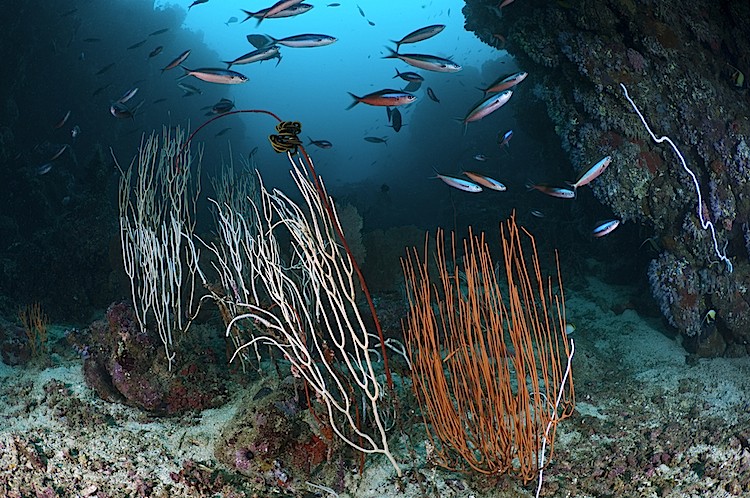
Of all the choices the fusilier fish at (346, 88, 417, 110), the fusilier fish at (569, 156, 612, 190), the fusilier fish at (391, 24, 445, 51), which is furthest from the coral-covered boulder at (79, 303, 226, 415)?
the fusilier fish at (391, 24, 445, 51)

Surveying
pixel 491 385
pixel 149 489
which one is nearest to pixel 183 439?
pixel 149 489

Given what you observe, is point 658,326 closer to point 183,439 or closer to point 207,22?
point 183,439

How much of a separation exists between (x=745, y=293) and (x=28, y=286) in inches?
419

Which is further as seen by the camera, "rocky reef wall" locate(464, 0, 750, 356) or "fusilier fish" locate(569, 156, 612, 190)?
"rocky reef wall" locate(464, 0, 750, 356)

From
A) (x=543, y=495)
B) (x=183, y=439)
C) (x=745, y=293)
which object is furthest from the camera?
(x=745, y=293)

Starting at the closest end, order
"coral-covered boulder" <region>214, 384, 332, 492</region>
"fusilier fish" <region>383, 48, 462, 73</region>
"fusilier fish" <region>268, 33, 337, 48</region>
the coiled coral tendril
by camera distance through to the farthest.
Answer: the coiled coral tendril → "coral-covered boulder" <region>214, 384, 332, 492</region> → "fusilier fish" <region>383, 48, 462, 73</region> → "fusilier fish" <region>268, 33, 337, 48</region>

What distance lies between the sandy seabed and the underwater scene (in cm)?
2

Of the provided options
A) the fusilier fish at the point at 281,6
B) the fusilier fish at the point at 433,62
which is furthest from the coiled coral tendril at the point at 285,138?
the fusilier fish at the point at 281,6

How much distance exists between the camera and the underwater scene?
277 cm

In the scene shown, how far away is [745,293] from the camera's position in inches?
215

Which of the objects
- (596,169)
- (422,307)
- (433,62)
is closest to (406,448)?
(422,307)

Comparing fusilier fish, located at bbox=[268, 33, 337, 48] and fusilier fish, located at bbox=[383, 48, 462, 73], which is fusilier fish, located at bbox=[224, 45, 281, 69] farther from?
fusilier fish, located at bbox=[383, 48, 462, 73]

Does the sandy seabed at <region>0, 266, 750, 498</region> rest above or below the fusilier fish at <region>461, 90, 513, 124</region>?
below

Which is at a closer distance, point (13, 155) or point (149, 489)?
point (149, 489)
